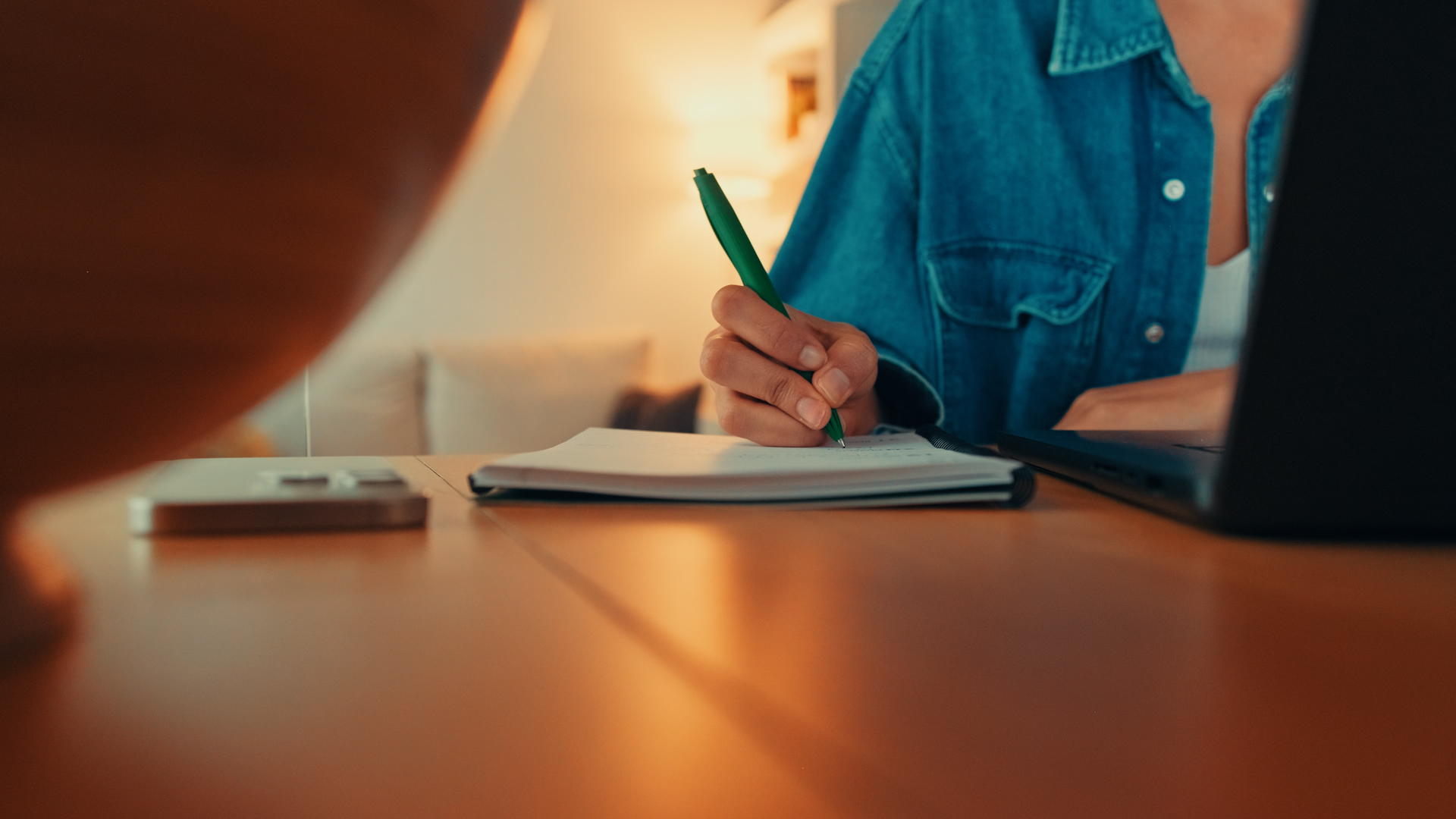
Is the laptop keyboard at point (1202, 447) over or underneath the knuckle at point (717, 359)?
underneath

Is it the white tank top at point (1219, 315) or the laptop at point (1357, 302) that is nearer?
the laptop at point (1357, 302)

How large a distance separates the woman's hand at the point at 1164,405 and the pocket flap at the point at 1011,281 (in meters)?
0.19

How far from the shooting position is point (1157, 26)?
0.91 meters

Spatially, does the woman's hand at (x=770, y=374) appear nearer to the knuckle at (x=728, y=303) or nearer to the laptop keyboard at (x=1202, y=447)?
the knuckle at (x=728, y=303)

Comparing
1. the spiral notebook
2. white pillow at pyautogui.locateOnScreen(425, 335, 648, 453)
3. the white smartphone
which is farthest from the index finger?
white pillow at pyautogui.locateOnScreen(425, 335, 648, 453)

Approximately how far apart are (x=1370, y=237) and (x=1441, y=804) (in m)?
0.14

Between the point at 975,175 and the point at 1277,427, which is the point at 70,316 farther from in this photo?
the point at 975,175

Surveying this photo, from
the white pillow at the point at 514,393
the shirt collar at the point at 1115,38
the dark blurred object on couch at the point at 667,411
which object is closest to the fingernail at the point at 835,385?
the shirt collar at the point at 1115,38

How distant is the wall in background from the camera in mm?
2793

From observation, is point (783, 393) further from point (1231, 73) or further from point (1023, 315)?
point (1231, 73)

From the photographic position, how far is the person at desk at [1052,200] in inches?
36.1

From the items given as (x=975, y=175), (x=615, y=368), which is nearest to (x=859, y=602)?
(x=975, y=175)

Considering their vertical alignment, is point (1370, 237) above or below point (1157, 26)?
below

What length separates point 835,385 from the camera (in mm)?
546
